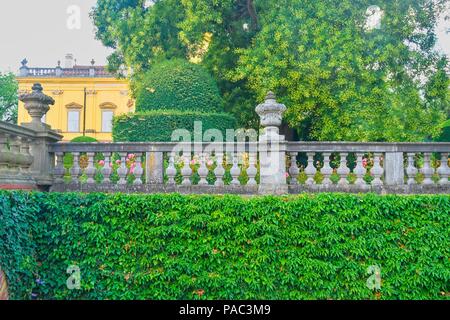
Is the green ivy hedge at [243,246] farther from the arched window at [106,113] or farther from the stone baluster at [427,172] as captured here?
the arched window at [106,113]

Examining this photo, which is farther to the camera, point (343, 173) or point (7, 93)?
point (7, 93)

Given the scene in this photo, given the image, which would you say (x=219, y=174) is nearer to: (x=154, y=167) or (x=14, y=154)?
(x=154, y=167)

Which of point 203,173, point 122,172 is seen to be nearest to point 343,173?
point 203,173

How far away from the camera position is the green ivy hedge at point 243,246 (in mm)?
5520

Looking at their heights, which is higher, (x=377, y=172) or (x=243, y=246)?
(x=377, y=172)

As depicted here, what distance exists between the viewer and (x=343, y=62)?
1003 cm

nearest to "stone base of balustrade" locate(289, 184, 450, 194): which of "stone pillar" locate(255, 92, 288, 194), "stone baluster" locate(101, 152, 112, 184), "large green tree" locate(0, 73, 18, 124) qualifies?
"stone pillar" locate(255, 92, 288, 194)

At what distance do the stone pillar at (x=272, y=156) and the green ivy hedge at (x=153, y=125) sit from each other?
2372 mm

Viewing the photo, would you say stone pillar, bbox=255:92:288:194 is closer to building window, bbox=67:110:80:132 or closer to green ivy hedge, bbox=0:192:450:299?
green ivy hedge, bbox=0:192:450:299

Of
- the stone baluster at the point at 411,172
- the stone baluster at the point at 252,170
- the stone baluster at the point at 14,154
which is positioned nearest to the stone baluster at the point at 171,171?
the stone baluster at the point at 252,170

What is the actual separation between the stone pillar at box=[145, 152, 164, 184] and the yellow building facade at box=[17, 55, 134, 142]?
26028 mm

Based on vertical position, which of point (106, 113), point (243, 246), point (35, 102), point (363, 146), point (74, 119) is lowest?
point (243, 246)

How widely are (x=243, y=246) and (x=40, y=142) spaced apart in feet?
11.6
